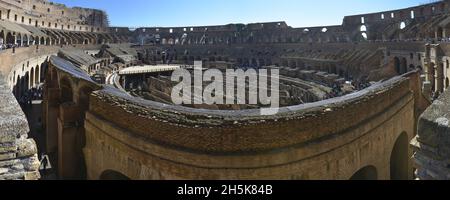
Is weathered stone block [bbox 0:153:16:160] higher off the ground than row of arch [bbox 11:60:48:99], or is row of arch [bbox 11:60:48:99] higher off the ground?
row of arch [bbox 11:60:48:99]

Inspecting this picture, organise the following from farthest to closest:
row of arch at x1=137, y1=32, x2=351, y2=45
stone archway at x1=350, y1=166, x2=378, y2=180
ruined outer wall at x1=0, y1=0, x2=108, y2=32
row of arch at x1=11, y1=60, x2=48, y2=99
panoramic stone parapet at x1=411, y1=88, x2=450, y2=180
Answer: row of arch at x1=137, y1=32, x2=351, y2=45
ruined outer wall at x1=0, y1=0, x2=108, y2=32
row of arch at x1=11, y1=60, x2=48, y2=99
stone archway at x1=350, y1=166, x2=378, y2=180
panoramic stone parapet at x1=411, y1=88, x2=450, y2=180

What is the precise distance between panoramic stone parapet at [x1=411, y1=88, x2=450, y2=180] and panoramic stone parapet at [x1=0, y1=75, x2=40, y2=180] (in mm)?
4776

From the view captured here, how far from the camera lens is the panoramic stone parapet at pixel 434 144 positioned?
A: 374cm

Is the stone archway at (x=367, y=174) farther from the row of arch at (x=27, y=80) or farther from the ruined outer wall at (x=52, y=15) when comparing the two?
the ruined outer wall at (x=52, y=15)

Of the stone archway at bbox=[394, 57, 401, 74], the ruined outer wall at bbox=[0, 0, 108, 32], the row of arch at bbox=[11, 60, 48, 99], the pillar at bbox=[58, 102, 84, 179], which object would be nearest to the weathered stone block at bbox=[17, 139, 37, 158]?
the pillar at bbox=[58, 102, 84, 179]

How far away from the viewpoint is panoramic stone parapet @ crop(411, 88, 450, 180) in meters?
3.74

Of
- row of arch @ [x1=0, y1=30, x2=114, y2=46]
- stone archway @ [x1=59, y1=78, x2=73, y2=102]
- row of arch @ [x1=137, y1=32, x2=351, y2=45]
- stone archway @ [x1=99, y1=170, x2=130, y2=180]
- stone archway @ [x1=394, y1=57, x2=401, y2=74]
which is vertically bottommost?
stone archway @ [x1=99, y1=170, x2=130, y2=180]

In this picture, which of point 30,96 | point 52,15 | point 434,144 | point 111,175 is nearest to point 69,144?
point 111,175

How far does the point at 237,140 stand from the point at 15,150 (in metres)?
3.58

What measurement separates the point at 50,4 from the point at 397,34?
4312 centimetres

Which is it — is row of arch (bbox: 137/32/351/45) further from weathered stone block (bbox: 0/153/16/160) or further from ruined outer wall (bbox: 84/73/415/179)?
weathered stone block (bbox: 0/153/16/160)

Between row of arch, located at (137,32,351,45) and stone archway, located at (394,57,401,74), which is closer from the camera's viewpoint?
stone archway, located at (394,57,401,74)

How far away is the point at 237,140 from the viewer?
6582 millimetres

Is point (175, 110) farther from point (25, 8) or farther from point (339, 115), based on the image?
point (25, 8)
